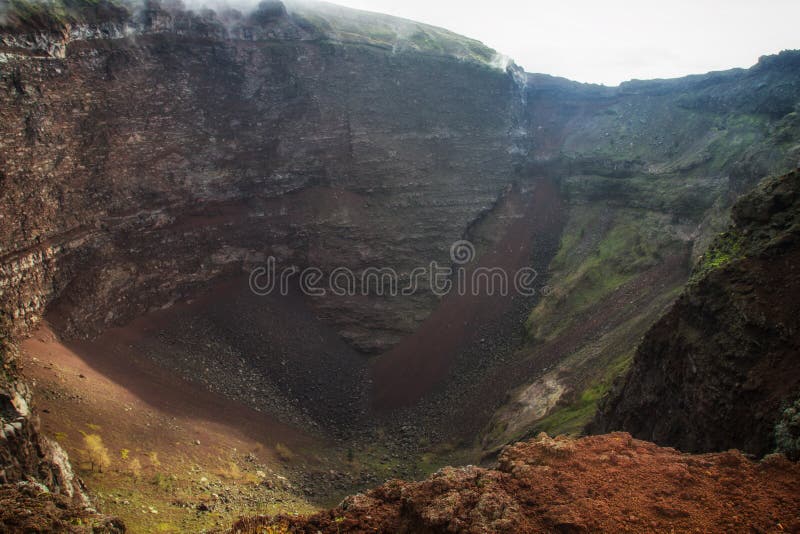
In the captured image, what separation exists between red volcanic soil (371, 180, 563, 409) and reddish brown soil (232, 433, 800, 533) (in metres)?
22.9

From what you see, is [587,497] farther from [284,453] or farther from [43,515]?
[284,453]

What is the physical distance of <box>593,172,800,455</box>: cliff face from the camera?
1246 centimetres

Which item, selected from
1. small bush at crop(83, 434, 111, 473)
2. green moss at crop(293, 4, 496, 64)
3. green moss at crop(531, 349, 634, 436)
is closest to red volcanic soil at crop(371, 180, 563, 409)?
green moss at crop(531, 349, 634, 436)

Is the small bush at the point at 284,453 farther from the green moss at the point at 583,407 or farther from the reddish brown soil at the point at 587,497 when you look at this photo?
the reddish brown soil at the point at 587,497

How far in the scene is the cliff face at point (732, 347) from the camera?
12.5m

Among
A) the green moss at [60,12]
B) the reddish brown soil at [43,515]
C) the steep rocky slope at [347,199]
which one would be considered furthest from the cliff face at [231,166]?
the reddish brown soil at [43,515]

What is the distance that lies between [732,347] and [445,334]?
81.9 ft

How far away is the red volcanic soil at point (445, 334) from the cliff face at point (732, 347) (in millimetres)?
17801

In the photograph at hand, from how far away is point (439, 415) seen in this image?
1268 inches

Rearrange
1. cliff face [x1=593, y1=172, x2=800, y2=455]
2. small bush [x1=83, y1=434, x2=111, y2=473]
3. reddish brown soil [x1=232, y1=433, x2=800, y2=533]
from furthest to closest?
1. small bush [x1=83, y1=434, x2=111, y2=473]
2. cliff face [x1=593, y1=172, x2=800, y2=455]
3. reddish brown soil [x1=232, y1=433, x2=800, y2=533]

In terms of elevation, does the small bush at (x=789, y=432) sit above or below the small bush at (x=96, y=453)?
above

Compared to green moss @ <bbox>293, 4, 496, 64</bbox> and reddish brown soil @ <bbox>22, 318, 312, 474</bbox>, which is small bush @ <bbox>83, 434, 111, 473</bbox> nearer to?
reddish brown soil @ <bbox>22, 318, 312, 474</bbox>

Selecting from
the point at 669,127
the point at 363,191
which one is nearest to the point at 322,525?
the point at 363,191

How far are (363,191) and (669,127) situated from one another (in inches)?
1175
